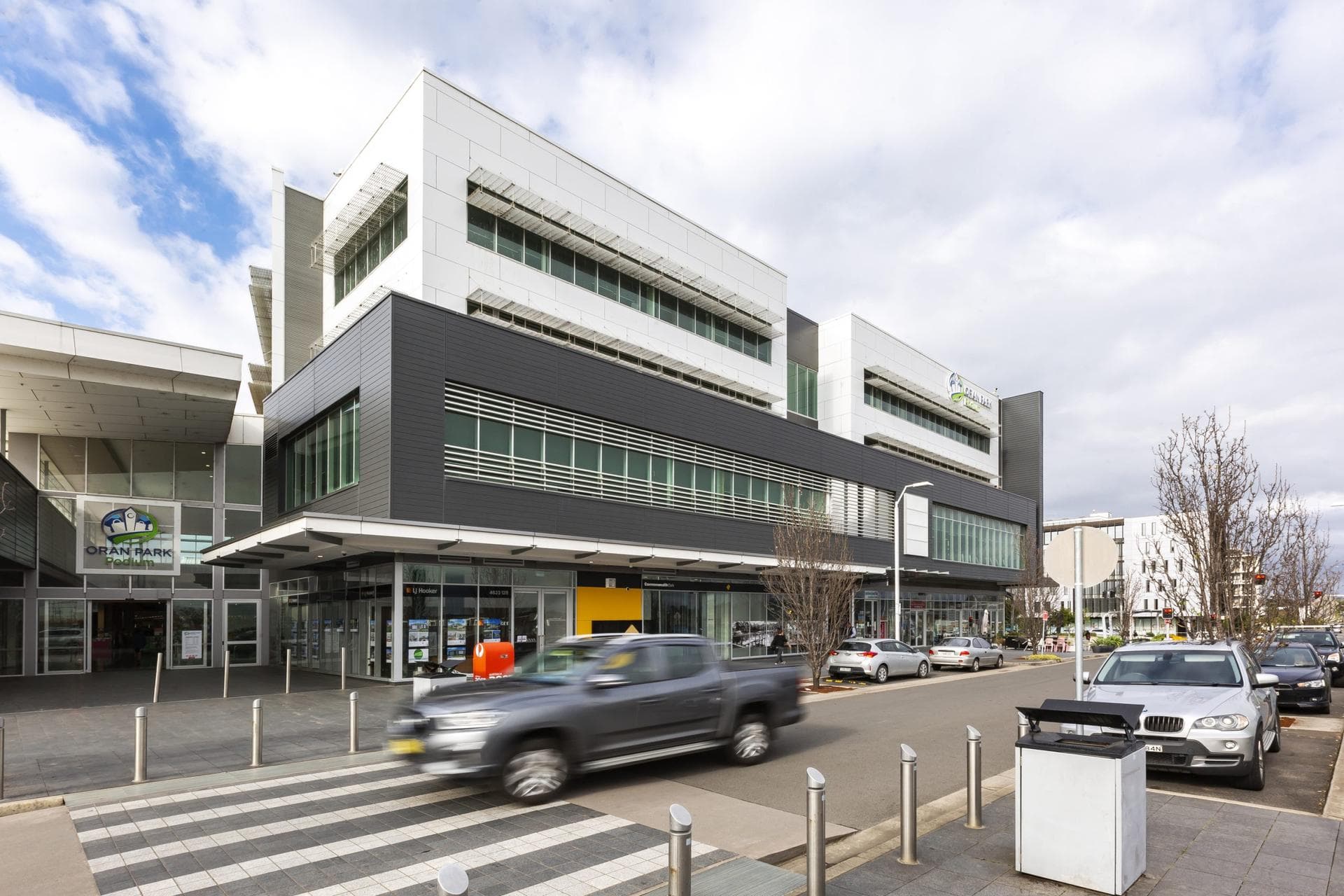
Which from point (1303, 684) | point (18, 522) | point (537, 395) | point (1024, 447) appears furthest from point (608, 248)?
point (1024, 447)

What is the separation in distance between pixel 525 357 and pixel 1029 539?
37080mm

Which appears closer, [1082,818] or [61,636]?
[1082,818]

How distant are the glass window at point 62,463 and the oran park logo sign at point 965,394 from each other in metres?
43.8

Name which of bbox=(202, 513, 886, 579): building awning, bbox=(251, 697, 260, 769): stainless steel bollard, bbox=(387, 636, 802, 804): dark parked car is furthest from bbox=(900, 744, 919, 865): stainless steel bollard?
bbox=(202, 513, 886, 579): building awning

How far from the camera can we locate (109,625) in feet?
90.9

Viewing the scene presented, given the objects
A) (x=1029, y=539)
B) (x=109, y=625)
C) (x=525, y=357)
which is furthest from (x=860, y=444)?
(x=109, y=625)

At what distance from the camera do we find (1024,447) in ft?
200

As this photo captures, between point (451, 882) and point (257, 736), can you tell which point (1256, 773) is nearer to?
point (451, 882)

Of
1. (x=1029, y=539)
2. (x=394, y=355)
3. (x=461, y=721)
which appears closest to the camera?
(x=461, y=721)

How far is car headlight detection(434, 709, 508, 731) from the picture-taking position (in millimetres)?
8078

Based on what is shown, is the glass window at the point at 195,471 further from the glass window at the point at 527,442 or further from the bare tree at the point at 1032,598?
the bare tree at the point at 1032,598

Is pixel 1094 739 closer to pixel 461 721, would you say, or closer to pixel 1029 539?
pixel 461 721

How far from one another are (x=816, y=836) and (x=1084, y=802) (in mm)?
1993

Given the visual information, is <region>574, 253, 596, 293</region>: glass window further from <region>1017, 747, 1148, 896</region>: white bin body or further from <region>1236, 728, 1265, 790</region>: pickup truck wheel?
<region>1017, 747, 1148, 896</region>: white bin body
